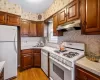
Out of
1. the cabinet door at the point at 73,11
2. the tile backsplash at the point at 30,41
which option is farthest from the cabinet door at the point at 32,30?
the cabinet door at the point at 73,11

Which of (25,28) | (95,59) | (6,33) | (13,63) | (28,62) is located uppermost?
(25,28)

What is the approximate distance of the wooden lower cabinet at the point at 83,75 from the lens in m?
1.07

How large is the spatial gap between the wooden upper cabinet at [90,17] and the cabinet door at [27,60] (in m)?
2.60

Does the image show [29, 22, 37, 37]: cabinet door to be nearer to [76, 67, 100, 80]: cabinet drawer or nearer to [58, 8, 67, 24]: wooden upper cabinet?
[58, 8, 67, 24]: wooden upper cabinet

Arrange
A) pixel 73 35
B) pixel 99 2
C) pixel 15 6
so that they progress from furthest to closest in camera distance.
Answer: pixel 15 6
pixel 73 35
pixel 99 2

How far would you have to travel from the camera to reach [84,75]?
4.00 feet

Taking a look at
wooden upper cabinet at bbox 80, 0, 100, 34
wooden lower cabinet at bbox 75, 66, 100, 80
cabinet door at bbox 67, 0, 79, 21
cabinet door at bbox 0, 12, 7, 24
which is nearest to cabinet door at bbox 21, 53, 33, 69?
cabinet door at bbox 0, 12, 7, 24

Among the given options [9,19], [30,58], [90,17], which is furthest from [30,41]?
[90,17]

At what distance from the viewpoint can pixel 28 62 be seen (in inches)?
138

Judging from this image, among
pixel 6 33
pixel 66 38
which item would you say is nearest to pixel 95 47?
pixel 66 38

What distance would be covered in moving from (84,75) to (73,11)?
1300 millimetres

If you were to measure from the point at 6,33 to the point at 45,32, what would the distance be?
1.84m

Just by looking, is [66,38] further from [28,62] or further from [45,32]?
[28,62]

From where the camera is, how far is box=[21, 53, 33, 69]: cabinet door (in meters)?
3.32
